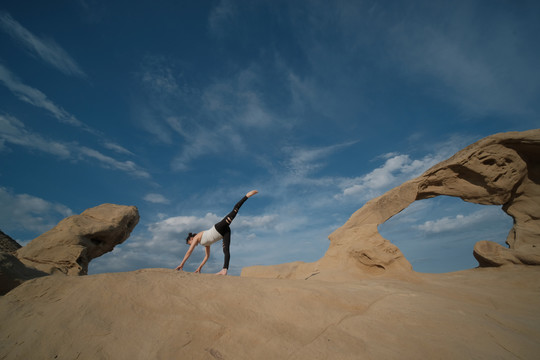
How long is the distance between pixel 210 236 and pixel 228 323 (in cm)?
407

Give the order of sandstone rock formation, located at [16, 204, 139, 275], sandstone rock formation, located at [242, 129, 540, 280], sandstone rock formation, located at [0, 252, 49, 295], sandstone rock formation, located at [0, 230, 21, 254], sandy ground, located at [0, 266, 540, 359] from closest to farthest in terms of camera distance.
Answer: sandy ground, located at [0, 266, 540, 359], sandstone rock formation, located at [0, 252, 49, 295], sandstone rock formation, located at [242, 129, 540, 280], sandstone rock formation, located at [16, 204, 139, 275], sandstone rock formation, located at [0, 230, 21, 254]

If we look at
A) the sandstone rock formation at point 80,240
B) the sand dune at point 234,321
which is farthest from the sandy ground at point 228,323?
the sandstone rock formation at point 80,240

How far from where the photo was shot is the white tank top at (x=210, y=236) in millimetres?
6547

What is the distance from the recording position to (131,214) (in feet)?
40.0

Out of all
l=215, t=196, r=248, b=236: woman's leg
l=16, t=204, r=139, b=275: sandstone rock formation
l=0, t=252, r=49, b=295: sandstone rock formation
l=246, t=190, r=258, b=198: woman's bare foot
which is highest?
l=16, t=204, r=139, b=275: sandstone rock formation

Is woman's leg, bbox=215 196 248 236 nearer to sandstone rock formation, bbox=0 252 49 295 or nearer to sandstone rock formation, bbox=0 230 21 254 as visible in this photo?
sandstone rock formation, bbox=0 252 49 295

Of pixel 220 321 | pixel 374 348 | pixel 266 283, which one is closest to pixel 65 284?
pixel 220 321

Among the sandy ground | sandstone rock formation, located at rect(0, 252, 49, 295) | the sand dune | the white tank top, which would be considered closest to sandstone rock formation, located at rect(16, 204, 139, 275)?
the white tank top

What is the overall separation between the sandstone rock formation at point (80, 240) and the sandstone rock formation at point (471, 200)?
24.5 ft

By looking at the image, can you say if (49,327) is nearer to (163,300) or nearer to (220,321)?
(163,300)

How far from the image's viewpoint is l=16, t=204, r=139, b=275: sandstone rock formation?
947 cm

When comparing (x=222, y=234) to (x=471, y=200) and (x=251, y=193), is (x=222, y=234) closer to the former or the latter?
(x=251, y=193)

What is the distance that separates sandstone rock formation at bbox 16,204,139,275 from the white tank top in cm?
601

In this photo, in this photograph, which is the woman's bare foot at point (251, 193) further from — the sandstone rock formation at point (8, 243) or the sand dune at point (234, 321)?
the sandstone rock formation at point (8, 243)
